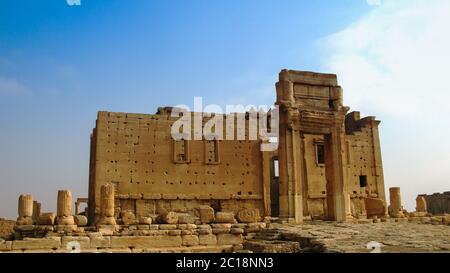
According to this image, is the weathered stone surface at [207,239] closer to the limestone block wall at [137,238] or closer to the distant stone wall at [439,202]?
the limestone block wall at [137,238]

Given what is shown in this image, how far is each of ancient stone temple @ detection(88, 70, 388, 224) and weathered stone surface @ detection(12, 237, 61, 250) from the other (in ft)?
22.8

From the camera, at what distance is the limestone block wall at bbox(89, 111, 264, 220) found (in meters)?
23.5

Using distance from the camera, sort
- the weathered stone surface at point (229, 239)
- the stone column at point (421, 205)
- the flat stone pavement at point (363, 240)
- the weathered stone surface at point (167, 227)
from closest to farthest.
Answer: the flat stone pavement at point (363, 240)
the weathered stone surface at point (229, 239)
the weathered stone surface at point (167, 227)
the stone column at point (421, 205)

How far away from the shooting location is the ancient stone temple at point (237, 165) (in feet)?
64.1

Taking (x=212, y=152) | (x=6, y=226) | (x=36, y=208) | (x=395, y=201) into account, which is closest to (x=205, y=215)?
(x=212, y=152)

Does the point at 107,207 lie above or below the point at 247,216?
above

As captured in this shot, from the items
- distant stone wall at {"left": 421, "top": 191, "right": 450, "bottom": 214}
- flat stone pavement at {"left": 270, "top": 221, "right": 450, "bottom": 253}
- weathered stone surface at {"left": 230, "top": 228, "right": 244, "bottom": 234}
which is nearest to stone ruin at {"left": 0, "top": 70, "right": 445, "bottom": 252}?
weathered stone surface at {"left": 230, "top": 228, "right": 244, "bottom": 234}

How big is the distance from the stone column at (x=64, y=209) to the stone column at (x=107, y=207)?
1000 mm

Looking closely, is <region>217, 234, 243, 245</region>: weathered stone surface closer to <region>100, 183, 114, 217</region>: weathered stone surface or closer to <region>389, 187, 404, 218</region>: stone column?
<region>100, 183, 114, 217</region>: weathered stone surface

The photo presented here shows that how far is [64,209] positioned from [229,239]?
18.6 ft

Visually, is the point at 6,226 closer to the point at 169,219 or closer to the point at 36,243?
the point at 169,219

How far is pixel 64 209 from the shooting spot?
1608 centimetres

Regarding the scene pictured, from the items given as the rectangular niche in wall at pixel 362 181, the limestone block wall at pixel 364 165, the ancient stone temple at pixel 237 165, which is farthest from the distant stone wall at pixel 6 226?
the rectangular niche in wall at pixel 362 181
